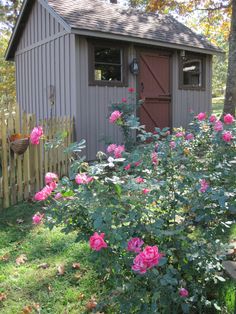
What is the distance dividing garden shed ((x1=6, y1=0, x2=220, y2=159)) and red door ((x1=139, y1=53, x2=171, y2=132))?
0.03 meters

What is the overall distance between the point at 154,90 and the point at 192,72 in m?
1.92

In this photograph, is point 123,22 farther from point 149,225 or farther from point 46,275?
point 149,225

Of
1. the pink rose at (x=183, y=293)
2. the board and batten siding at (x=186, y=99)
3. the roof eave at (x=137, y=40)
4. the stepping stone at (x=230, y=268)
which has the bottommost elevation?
the stepping stone at (x=230, y=268)

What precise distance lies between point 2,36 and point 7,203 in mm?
23949

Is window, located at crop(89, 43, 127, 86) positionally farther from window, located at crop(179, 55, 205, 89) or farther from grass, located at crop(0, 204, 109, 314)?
grass, located at crop(0, 204, 109, 314)

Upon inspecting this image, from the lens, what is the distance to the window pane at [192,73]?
35.3 ft

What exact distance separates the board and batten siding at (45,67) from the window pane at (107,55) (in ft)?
2.49

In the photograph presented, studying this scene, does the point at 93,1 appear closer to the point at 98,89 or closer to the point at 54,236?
the point at 98,89

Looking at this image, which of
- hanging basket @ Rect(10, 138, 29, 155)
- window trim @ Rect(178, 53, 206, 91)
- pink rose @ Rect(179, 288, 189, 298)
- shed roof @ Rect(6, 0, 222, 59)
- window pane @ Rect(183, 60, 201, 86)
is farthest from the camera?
window pane @ Rect(183, 60, 201, 86)

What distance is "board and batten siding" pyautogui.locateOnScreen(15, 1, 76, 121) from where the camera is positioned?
8.50m

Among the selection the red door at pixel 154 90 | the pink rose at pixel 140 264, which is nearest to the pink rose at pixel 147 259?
the pink rose at pixel 140 264

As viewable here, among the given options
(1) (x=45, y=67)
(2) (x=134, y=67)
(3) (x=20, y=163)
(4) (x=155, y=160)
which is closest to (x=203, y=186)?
(4) (x=155, y=160)

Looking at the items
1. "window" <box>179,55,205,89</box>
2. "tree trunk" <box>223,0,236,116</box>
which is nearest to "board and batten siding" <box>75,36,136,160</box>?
"window" <box>179,55,205,89</box>

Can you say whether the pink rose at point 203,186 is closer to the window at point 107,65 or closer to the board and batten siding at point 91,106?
the board and batten siding at point 91,106
